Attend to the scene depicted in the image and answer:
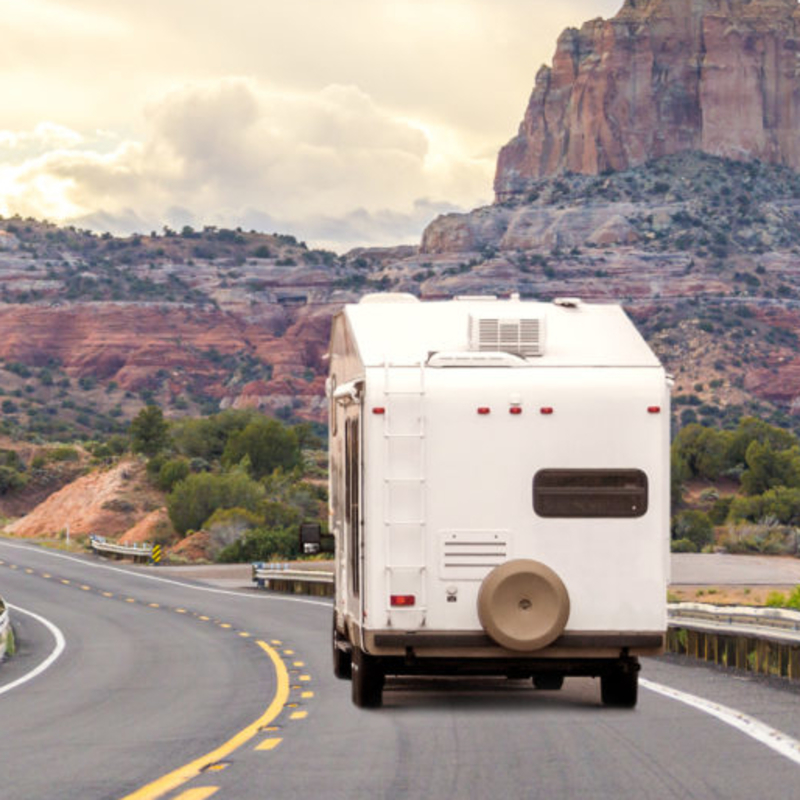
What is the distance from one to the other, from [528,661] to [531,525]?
1146 millimetres

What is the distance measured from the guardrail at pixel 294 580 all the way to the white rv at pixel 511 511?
96.0 ft

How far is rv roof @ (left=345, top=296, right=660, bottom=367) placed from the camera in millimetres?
14172

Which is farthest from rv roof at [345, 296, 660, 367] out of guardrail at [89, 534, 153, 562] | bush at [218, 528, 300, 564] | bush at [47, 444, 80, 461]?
bush at [47, 444, 80, 461]

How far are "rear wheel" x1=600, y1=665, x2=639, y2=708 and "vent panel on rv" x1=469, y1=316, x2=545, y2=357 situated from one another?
9.75 ft

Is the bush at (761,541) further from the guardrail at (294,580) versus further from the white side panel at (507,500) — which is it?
the white side panel at (507,500)

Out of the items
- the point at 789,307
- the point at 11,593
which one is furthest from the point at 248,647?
the point at 789,307

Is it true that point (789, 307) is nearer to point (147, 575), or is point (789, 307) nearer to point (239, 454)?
point (239, 454)

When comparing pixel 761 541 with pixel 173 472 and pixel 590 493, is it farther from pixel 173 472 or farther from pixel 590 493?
pixel 590 493

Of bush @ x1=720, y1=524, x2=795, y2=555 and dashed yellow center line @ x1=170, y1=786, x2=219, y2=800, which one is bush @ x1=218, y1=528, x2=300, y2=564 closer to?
bush @ x1=720, y1=524, x2=795, y2=555

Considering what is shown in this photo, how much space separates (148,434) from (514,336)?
3498 inches

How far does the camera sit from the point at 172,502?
265 feet

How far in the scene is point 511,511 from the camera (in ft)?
44.4

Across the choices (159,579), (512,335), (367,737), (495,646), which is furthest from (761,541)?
(367,737)

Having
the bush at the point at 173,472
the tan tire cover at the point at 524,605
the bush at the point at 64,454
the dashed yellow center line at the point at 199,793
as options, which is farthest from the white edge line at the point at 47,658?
the bush at the point at 64,454
